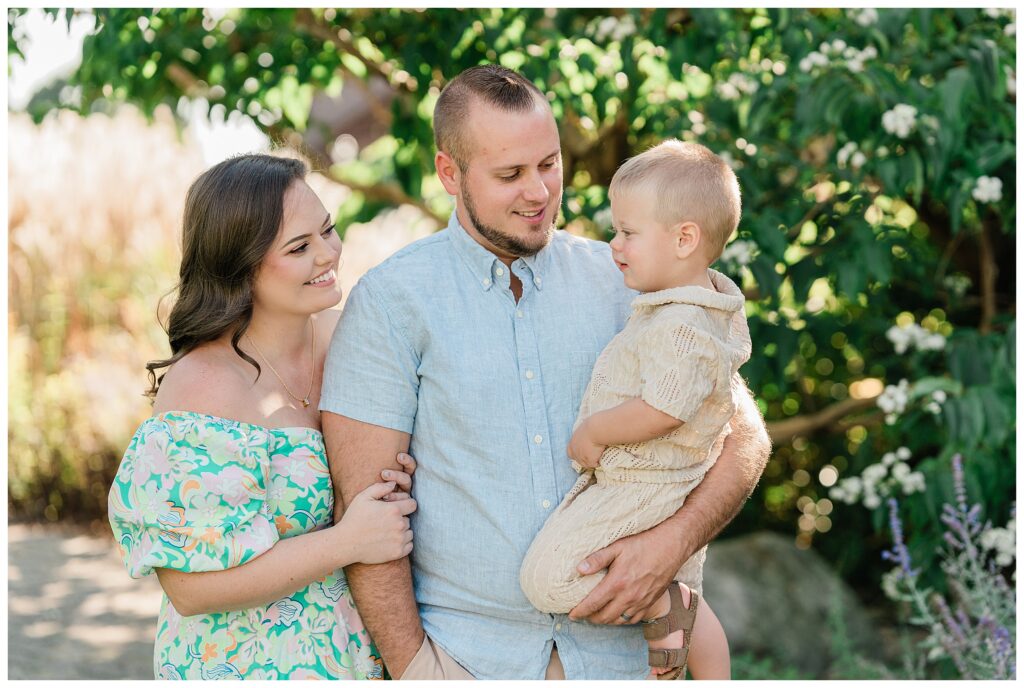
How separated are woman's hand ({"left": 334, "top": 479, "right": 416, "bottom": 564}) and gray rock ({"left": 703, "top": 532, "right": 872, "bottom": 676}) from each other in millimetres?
2616

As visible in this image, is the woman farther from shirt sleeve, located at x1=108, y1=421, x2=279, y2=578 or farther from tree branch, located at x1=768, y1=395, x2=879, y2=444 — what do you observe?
tree branch, located at x1=768, y1=395, x2=879, y2=444

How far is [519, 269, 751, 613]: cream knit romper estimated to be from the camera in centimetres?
222

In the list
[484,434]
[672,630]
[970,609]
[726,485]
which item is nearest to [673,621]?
[672,630]

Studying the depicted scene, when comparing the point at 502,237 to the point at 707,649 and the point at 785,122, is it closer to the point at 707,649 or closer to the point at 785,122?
the point at 707,649

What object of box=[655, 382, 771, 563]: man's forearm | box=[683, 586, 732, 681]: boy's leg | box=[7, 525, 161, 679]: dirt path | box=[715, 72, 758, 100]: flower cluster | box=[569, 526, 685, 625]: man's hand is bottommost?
box=[7, 525, 161, 679]: dirt path

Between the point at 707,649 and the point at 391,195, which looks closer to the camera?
the point at 707,649

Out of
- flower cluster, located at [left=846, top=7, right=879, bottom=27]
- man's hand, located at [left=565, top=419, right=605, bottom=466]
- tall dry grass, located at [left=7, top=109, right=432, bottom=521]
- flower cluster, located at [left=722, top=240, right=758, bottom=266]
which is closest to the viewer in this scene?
man's hand, located at [left=565, top=419, right=605, bottom=466]

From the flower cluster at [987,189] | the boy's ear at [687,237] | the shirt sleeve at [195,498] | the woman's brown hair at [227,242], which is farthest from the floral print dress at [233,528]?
the flower cluster at [987,189]

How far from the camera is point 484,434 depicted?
237 centimetres

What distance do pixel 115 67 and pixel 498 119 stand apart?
193 cm

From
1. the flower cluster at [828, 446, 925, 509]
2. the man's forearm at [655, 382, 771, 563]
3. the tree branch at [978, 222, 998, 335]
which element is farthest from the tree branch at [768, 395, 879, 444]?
the man's forearm at [655, 382, 771, 563]

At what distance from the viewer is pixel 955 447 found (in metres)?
3.56

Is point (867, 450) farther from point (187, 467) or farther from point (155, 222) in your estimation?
point (155, 222)

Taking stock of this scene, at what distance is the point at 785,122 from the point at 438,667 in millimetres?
2384
